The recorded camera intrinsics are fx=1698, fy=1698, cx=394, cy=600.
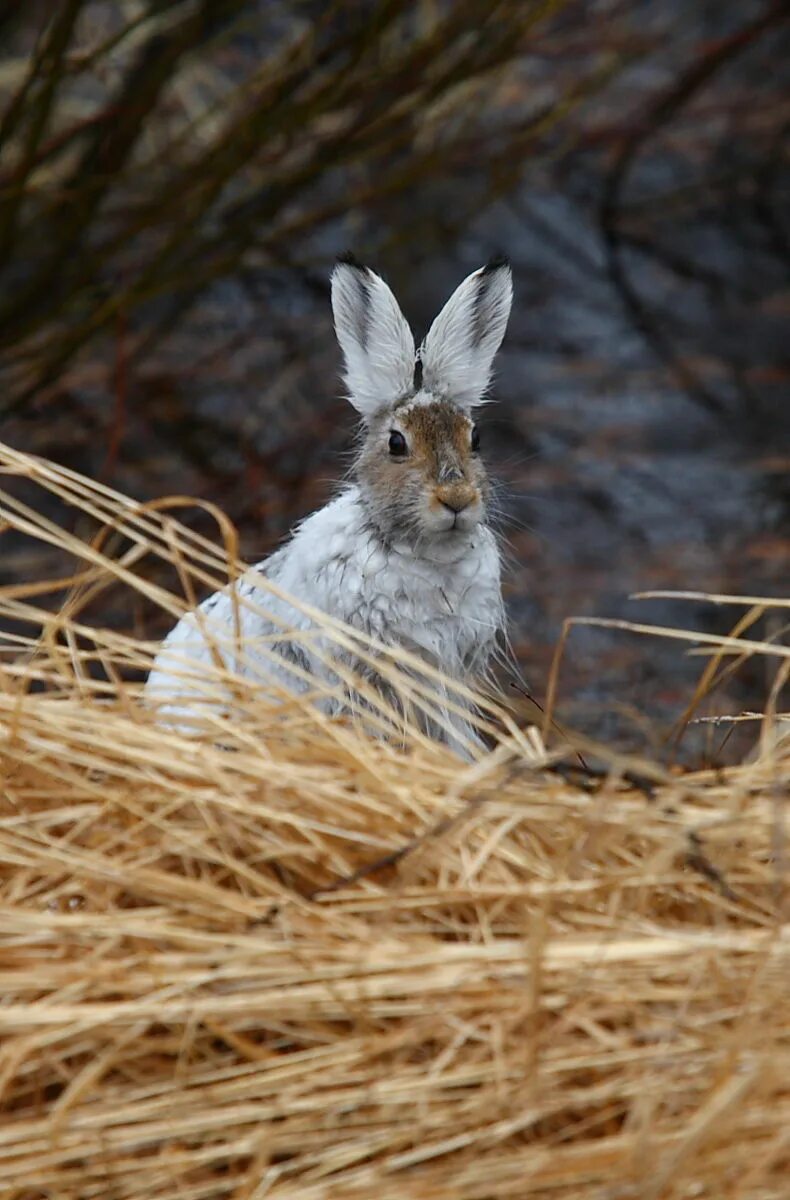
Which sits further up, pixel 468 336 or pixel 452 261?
pixel 452 261

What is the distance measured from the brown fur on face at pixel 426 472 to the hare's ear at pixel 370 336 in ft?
0.15

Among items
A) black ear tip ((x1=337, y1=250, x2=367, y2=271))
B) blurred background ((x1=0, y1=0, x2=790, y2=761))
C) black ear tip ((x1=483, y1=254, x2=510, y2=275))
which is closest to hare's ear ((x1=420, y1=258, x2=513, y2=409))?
black ear tip ((x1=483, y1=254, x2=510, y2=275))

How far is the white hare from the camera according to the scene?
7.70 feet

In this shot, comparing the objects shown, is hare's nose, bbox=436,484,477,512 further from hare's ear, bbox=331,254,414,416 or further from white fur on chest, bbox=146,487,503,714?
hare's ear, bbox=331,254,414,416

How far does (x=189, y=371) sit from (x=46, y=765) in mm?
3078

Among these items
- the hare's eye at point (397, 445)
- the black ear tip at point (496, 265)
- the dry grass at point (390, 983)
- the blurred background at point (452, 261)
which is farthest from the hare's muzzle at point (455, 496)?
the blurred background at point (452, 261)

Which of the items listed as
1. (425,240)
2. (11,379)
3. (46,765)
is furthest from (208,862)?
(425,240)

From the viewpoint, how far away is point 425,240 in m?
5.29

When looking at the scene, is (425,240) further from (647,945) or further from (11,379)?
(647,945)

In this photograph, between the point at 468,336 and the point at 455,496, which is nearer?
the point at 455,496

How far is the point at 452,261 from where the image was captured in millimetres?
5875

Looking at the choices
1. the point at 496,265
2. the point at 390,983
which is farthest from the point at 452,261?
the point at 390,983

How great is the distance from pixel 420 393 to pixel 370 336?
0.11 meters

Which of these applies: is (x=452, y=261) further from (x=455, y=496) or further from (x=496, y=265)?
(x=455, y=496)
